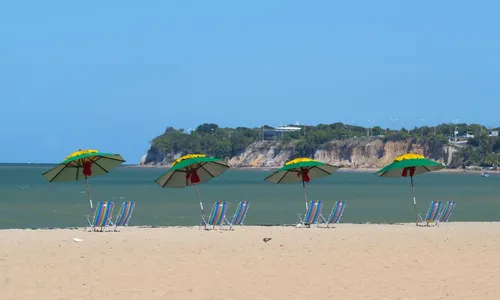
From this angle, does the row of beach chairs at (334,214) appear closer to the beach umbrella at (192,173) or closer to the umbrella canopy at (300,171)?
the umbrella canopy at (300,171)

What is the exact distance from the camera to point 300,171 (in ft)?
67.3

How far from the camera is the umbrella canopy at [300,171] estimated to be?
19.9 m

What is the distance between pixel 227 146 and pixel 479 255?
185 meters

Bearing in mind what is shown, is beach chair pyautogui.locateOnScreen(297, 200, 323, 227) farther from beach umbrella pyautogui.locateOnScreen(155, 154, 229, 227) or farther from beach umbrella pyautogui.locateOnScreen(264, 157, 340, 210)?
beach umbrella pyautogui.locateOnScreen(155, 154, 229, 227)

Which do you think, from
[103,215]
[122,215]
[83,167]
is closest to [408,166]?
[122,215]

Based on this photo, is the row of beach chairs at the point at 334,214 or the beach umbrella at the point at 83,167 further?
the row of beach chairs at the point at 334,214

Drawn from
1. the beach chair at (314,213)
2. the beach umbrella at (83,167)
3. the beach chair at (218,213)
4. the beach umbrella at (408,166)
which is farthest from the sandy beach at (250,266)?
the beach umbrella at (408,166)

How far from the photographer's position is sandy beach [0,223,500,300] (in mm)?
9984

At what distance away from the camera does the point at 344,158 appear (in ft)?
574

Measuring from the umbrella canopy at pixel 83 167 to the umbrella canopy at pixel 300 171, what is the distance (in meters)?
3.69

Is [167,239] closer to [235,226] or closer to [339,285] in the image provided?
[235,226]

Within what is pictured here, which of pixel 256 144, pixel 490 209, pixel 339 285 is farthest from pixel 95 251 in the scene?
pixel 256 144

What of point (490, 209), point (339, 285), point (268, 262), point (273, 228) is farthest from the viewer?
point (490, 209)

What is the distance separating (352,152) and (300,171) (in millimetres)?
153039
